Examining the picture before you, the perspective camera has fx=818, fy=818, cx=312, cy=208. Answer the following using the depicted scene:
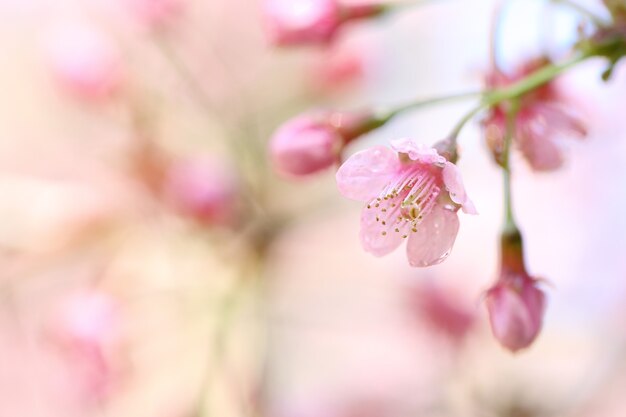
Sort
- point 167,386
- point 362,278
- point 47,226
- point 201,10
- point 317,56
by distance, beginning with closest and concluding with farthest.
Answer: point 47,226 < point 317,56 < point 167,386 < point 362,278 < point 201,10

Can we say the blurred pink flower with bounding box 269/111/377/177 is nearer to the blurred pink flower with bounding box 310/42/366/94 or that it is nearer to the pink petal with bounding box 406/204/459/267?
the pink petal with bounding box 406/204/459/267

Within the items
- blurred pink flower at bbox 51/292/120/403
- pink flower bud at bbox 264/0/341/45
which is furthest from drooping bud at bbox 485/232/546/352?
blurred pink flower at bbox 51/292/120/403

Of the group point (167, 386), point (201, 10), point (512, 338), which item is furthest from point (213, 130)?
point (201, 10)

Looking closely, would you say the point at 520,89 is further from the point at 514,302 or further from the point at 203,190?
the point at 203,190

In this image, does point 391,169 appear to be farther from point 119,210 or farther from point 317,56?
point 317,56

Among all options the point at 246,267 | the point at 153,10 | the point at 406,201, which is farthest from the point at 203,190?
the point at 406,201
